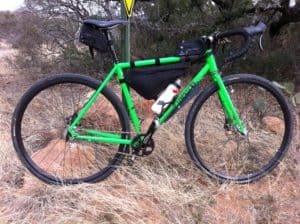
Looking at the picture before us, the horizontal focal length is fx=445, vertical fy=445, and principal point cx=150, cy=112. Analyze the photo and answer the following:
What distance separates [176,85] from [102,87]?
449 mm

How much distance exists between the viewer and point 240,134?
2863 mm

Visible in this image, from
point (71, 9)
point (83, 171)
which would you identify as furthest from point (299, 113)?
point (71, 9)

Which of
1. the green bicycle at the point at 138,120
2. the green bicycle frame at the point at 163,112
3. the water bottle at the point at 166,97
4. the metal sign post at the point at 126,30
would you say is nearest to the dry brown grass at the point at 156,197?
the green bicycle at the point at 138,120

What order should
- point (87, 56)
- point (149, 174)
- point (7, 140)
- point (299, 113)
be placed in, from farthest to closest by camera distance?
point (87, 56) → point (299, 113) → point (7, 140) → point (149, 174)

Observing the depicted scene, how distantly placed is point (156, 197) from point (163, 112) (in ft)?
1.69

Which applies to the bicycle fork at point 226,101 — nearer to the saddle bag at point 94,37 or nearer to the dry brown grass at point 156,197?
the dry brown grass at point 156,197

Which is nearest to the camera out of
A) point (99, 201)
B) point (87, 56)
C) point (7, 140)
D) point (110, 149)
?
point (99, 201)

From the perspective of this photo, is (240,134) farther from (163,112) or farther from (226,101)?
(163,112)

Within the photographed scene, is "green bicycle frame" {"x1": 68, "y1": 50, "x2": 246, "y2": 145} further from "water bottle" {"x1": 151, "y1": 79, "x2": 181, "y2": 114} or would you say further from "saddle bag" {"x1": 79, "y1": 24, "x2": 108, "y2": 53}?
"saddle bag" {"x1": 79, "y1": 24, "x2": 108, "y2": 53}

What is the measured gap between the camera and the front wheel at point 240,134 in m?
2.77

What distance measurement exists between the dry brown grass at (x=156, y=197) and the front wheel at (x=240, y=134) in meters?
0.11

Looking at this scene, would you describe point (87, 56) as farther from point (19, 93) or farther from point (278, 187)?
point (278, 187)

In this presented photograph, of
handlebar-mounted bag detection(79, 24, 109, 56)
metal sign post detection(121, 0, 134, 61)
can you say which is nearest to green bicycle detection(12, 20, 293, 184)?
handlebar-mounted bag detection(79, 24, 109, 56)

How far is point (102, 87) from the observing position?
2.68m
